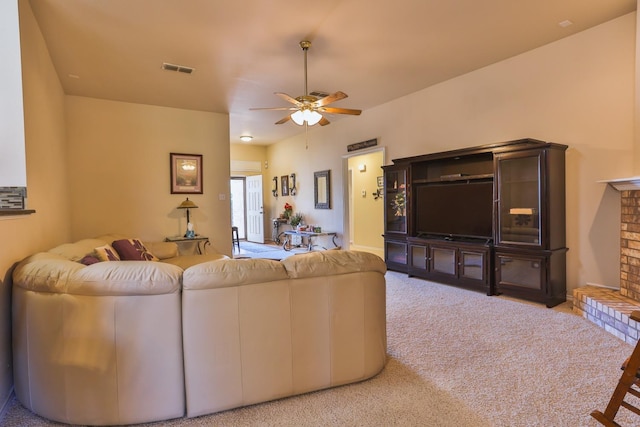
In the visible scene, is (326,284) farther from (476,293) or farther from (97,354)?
(476,293)

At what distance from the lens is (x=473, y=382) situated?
214 centimetres

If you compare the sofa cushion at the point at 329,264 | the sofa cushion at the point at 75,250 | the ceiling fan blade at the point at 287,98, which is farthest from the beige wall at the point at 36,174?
the ceiling fan blade at the point at 287,98

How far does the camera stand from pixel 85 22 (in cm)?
310

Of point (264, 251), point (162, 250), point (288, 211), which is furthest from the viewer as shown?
point (288, 211)

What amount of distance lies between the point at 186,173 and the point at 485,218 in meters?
4.72

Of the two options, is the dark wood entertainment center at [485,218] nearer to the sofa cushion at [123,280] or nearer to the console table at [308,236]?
the console table at [308,236]

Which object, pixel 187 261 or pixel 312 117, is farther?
pixel 187 261

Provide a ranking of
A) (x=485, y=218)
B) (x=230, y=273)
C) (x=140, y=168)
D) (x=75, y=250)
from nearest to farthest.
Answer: (x=230, y=273)
(x=75, y=250)
(x=485, y=218)
(x=140, y=168)

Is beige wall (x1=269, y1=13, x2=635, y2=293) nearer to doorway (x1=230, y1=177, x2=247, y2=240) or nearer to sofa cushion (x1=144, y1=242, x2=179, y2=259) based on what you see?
sofa cushion (x1=144, y1=242, x2=179, y2=259)

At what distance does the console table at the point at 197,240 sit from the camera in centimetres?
558

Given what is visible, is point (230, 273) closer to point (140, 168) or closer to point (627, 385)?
point (627, 385)

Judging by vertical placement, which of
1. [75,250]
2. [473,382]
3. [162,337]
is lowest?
[473,382]

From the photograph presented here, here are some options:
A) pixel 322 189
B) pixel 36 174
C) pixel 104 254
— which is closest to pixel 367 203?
pixel 322 189

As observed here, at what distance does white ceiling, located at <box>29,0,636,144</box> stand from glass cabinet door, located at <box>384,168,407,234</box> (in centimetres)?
133
